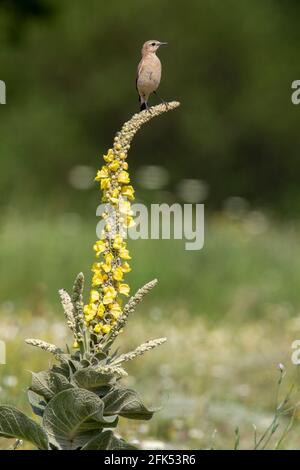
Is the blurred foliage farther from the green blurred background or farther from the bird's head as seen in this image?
the bird's head

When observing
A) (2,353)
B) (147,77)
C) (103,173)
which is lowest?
(2,353)

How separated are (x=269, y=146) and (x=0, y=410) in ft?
55.8

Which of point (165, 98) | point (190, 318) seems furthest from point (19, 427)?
point (165, 98)

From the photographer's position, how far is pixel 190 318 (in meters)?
7.63

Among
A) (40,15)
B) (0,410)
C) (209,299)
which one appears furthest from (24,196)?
(0,410)

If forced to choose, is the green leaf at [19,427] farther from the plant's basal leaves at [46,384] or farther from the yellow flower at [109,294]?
the yellow flower at [109,294]

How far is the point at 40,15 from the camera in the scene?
19.3 m

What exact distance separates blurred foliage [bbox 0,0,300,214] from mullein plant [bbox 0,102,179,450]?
1531 centimetres

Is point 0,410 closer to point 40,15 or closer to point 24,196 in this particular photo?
point 24,196

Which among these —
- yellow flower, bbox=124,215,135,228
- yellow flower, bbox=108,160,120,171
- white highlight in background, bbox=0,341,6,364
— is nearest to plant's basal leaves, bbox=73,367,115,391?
yellow flower, bbox=124,215,135,228

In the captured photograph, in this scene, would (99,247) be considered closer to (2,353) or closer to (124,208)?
(124,208)

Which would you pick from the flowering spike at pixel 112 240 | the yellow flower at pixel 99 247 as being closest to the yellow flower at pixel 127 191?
the flowering spike at pixel 112 240

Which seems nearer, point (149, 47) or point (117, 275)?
point (117, 275)

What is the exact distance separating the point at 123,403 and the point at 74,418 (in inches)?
4.6
